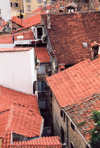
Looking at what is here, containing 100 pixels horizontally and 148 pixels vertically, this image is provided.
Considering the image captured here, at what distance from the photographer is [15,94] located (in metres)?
16.5

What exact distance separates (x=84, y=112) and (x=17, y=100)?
686 centimetres

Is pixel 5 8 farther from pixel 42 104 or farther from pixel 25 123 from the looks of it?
pixel 25 123

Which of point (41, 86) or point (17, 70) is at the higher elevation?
point (17, 70)

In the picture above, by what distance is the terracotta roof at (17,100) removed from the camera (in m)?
14.6

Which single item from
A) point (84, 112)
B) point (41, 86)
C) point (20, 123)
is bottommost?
point (41, 86)

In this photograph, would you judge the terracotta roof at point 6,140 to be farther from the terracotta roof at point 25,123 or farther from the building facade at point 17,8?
the building facade at point 17,8

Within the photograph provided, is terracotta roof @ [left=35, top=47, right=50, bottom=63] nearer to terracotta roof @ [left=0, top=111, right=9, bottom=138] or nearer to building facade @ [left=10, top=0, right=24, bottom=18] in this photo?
terracotta roof @ [left=0, top=111, right=9, bottom=138]

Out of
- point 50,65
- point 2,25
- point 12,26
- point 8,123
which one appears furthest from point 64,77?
point 2,25

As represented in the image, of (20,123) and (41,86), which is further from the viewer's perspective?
(41,86)

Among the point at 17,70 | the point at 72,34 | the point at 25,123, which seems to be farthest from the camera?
the point at 72,34

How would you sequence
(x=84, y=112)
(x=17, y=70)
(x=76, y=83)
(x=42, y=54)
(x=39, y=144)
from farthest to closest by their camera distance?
(x=42, y=54) < (x=17, y=70) < (x=76, y=83) < (x=84, y=112) < (x=39, y=144)

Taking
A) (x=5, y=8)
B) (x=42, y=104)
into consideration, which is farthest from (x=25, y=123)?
(x=5, y=8)

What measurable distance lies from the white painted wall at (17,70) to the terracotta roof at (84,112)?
657 cm

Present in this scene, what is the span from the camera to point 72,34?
76.5ft
